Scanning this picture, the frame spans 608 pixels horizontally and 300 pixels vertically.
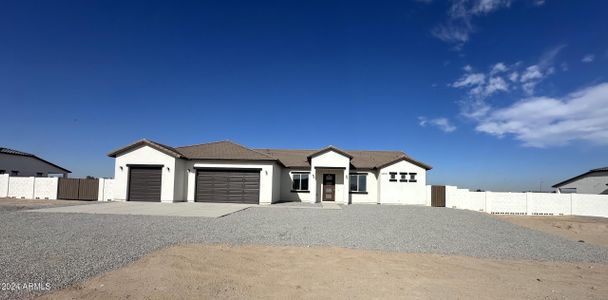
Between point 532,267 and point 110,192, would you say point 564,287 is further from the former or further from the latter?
point 110,192

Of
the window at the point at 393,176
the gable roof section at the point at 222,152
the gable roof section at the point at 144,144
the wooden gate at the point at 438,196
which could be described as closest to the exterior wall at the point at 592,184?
the wooden gate at the point at 438,196

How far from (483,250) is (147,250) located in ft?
27.7

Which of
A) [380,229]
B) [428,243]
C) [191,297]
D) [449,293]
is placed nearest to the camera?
[191,297]

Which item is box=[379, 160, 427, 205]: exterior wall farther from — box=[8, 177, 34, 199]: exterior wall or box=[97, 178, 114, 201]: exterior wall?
box=[8, 177, 34, 199]: exterior wall

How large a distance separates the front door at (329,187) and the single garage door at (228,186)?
567cm

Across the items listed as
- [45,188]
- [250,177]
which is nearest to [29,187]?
[45,188]

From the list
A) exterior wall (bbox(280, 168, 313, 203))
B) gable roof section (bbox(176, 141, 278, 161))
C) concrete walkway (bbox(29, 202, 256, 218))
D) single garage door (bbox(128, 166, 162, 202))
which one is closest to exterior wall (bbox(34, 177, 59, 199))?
single garage door (bbox(128, 166, 162, 202))

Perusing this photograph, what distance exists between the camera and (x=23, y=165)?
27953 millimetres

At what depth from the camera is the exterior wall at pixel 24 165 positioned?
86.3ft

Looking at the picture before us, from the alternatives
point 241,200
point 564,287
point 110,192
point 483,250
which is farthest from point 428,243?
point 110,192

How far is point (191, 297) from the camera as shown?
14.5 feet

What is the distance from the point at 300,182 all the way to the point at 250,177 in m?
4.63

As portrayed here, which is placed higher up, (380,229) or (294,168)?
(294,168)

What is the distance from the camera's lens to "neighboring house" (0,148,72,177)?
26.3 meters
